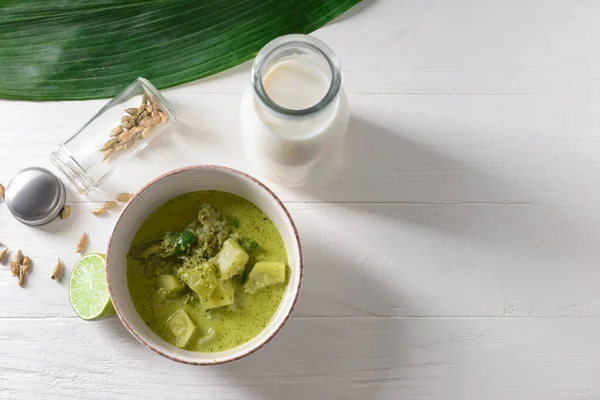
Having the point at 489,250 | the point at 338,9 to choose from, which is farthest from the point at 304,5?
the point at 489,250

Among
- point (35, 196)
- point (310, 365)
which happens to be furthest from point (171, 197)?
point (310, 365)

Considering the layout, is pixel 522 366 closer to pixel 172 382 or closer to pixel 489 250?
pixel 489 250

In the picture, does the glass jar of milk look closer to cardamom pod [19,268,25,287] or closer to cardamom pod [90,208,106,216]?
cardamom pod [90,208,106,216]

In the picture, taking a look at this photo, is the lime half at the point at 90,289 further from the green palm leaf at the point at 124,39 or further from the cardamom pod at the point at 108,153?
the green palm leaf at the point at 124,39

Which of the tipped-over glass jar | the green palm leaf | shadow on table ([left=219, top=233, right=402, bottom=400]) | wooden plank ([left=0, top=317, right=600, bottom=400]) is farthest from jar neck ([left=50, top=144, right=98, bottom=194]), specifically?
shadow on table ([left=219, top=233, right=402, bottom=400])

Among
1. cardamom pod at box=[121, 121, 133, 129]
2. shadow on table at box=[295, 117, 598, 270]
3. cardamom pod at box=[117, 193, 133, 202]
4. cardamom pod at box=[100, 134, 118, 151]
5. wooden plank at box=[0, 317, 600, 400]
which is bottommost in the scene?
wooden plank at box=[0, 317, 600, 400]

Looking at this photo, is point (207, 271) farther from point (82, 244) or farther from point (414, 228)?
point (414, 228)

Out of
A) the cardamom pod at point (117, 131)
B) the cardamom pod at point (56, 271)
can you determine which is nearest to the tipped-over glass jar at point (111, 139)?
the cardamom pod at point (117, 131)
